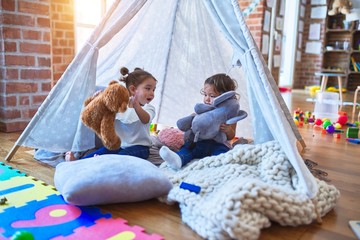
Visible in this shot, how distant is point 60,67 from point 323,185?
7.20 ft

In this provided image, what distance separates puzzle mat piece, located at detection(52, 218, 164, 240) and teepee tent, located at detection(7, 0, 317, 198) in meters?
0.56

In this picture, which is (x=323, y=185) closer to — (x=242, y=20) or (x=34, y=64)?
(x=242, y=20)

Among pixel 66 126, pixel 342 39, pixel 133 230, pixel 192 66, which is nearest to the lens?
pixel 133 230

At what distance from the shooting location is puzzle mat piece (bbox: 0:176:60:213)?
121cm

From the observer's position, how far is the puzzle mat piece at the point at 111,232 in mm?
999


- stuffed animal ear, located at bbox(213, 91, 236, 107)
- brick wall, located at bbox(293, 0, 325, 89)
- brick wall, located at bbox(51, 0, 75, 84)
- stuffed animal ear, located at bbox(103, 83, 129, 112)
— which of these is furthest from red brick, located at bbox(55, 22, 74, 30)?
brick wall, located at bbox(293, 0, 325, 89)

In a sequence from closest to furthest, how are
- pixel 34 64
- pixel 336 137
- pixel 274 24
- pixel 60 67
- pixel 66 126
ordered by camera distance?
pixel 66 126 < pixel 34 64 < pixel 336 137 < pixel 60 67 < pixel 274 24

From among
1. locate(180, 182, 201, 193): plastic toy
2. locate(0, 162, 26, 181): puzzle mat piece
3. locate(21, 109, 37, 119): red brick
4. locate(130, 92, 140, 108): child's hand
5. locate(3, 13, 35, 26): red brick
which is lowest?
locate(0, 162, 26, 181): puzzle mat piece

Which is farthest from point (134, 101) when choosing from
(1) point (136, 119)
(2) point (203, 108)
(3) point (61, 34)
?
(3) point (61, 34)

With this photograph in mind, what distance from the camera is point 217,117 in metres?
1.62

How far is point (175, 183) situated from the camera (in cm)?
134

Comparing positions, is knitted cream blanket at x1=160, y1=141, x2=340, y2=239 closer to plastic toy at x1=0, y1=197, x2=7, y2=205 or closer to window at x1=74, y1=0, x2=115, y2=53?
plastic toy at x1=0, y1=197, x2=7, y2=205

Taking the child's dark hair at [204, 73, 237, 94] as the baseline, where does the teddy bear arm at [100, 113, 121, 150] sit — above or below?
below

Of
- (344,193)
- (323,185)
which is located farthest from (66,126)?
(344,193)
